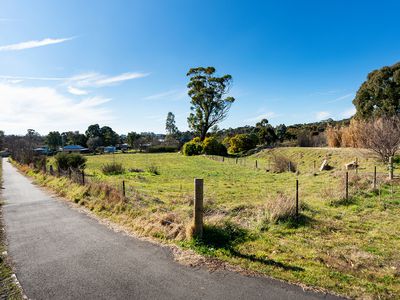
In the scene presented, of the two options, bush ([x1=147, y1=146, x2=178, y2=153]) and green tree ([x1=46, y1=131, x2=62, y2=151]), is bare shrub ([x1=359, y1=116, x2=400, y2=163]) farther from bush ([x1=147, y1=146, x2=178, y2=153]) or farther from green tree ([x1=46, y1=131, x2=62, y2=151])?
green tree ([x1=46, y1=131, x2=62, y2=151])

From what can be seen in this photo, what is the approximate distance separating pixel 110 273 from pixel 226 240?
2.47 meters

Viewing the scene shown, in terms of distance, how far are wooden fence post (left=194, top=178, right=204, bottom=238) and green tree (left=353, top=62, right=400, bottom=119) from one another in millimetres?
25449

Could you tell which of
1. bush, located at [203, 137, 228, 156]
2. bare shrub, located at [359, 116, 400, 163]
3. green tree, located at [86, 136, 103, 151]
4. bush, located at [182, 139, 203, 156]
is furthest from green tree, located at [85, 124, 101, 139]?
bare shrub, located at [359, 116, 400, 163]

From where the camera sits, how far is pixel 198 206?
5.71m

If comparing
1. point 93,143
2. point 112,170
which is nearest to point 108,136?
point 93,143

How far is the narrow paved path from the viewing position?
12.9 feet

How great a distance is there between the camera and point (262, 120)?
187 feet

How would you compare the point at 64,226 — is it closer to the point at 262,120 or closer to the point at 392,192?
the point at 392,192

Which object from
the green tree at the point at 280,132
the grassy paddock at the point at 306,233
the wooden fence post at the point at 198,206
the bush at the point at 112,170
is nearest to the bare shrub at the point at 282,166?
the grassy paddock at the point at 306,233

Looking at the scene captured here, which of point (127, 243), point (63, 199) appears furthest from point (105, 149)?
point (127, 243)

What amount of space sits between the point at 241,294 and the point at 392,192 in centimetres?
864

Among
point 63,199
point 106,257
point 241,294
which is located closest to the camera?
point 241,294

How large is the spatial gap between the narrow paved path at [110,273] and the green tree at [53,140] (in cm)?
8906

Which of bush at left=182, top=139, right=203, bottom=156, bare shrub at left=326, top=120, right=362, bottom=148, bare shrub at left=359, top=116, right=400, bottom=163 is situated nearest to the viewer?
bare shrub at left=359, top=116, right=400, bottom=163
